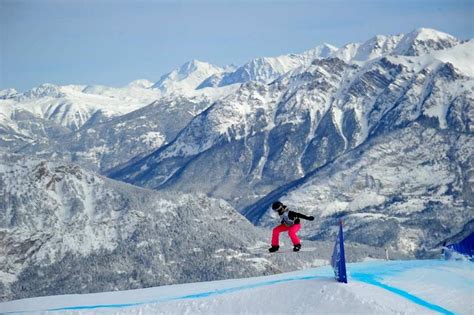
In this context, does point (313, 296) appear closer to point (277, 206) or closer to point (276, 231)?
point (276, 231)

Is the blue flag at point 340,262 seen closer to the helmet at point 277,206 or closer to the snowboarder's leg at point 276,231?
the snowboarder's leg at point 276,231

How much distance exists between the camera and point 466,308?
56625 mm

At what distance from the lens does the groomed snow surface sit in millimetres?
56344

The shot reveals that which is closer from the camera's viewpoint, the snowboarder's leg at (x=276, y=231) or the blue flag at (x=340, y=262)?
the blue flag at (x=340, y=262)

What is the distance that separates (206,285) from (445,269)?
2385 cm

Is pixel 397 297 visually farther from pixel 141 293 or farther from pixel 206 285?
pixel 141 293

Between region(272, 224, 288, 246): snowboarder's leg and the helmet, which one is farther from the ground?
the helmet

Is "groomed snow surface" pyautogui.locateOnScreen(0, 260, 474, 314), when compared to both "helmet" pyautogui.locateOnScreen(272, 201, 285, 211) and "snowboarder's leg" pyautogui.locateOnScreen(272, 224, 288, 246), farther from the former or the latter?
"helmet" pyautogui.locateOnScreen(272, 201, 285, 211)

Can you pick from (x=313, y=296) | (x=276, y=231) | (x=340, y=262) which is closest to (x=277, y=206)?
(x=276, y=231)

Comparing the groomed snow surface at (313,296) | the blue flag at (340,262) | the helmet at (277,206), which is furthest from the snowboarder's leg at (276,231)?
the blue flag at (340,262)

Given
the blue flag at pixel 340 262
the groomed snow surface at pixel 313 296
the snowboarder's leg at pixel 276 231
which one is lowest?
the groomed snow surface at pixel 313 296

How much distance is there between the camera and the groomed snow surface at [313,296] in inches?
2218

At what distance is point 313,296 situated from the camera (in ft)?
192

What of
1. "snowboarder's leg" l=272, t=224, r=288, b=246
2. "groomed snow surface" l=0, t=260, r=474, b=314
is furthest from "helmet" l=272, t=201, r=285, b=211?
"groomed snow surface" l=0, t=260, r=474, b=314
